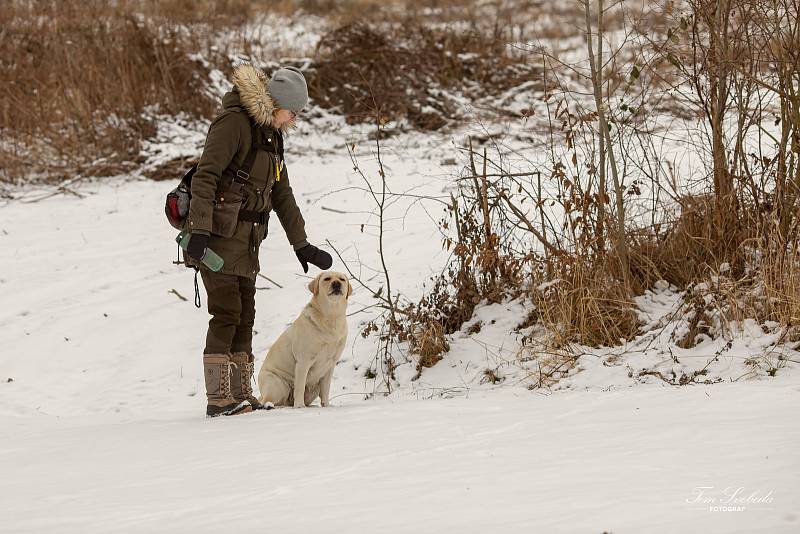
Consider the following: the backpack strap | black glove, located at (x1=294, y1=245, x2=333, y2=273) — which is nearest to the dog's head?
black glove, located at (x1=294, y1=245, x2=333, y2=273)

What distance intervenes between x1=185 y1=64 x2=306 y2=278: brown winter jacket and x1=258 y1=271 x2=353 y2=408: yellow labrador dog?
47cm

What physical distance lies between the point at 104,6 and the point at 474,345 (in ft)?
36.3

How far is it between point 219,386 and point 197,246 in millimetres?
872

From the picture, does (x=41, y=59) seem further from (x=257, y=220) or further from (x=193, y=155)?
(x=257, y=220)

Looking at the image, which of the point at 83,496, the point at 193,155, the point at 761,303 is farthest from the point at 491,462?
the point at 193,155

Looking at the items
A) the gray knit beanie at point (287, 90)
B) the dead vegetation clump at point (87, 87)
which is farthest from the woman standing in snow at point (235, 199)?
the dead vegetation clump at point (87, 87)

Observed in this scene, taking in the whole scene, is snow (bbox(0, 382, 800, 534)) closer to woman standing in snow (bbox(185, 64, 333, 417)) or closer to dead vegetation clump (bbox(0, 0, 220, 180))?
woman standing in snow (bbox(185, 64, 333, 417))

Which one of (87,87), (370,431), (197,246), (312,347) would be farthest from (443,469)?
(87,87)

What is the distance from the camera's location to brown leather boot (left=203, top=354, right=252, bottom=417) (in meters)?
4.98

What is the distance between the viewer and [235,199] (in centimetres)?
480

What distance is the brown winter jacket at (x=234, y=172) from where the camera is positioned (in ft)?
15.3

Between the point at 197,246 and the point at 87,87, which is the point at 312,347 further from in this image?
the point at 87,87

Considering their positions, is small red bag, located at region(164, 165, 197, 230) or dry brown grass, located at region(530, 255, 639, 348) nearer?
small red bag, located at region(164, 165, 197, 230)

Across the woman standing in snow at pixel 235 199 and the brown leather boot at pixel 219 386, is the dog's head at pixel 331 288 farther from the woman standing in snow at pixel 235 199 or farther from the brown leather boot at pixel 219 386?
the brown leather boot at pixel 219 386
